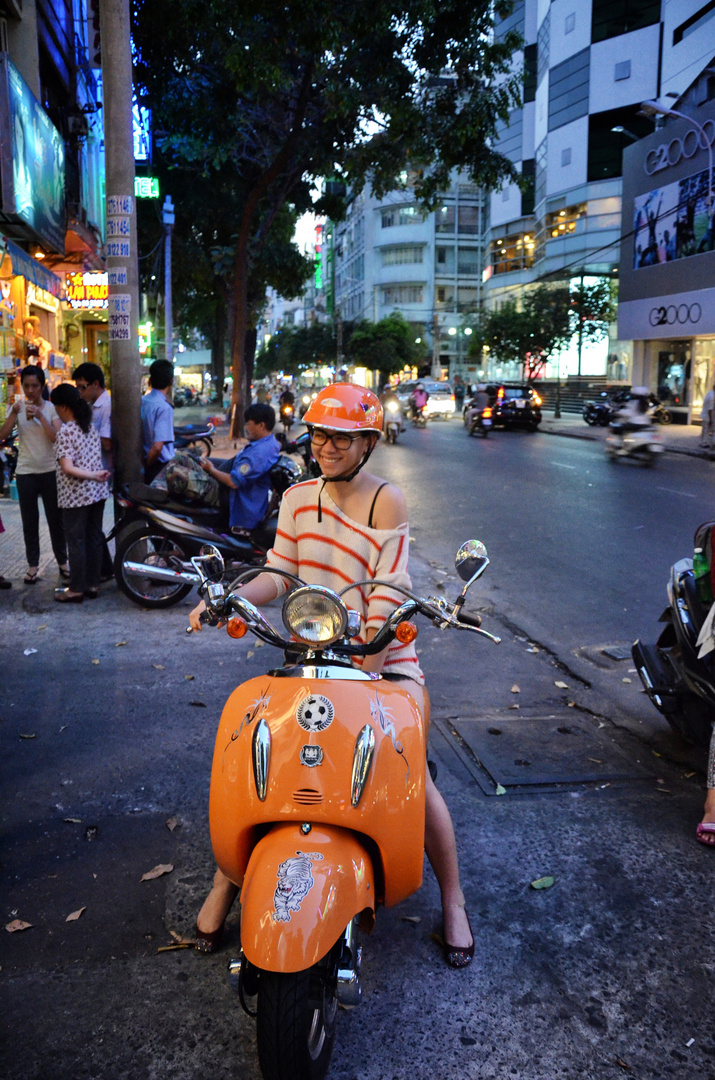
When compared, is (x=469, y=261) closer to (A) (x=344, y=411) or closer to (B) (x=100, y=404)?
(B) (x=100, y=404)

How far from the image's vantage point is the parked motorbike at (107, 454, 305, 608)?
6969mm

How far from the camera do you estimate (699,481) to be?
1522cm

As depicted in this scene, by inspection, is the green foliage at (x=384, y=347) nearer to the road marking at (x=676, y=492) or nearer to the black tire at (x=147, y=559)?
the road marking at (x=676, y=492)

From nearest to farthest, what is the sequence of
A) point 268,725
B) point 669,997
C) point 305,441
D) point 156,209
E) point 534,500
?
1. point 268,725
2. point 669,997
3. point 305,441
4. point 534,500
5. point 156,209

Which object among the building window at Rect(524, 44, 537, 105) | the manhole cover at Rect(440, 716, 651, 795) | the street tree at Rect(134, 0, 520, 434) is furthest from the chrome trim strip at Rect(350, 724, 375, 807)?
the building window at Rect(524, 44, 537, 105)

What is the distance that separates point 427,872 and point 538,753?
120cm

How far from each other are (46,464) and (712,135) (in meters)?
25.7

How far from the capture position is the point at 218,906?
2848 millimetres

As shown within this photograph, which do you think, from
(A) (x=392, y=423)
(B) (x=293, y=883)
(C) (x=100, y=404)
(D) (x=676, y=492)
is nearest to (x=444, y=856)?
(B) (x=293, y=883)

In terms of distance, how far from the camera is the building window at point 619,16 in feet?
157

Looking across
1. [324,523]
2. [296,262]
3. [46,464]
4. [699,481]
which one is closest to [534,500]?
[699,481]

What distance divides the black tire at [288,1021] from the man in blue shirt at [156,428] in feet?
Result: 21.0

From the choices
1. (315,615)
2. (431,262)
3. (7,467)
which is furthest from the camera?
(431,262)

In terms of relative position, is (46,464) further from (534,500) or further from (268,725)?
(534,500)
